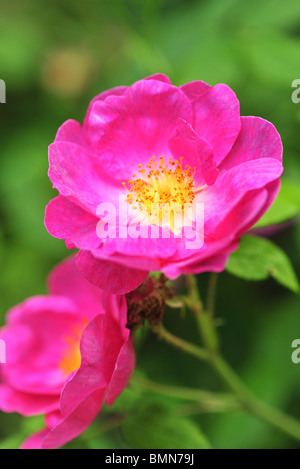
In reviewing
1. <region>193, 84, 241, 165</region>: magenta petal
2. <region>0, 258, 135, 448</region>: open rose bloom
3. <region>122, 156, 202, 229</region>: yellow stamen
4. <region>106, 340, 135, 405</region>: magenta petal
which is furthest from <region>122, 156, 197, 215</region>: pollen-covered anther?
<region>106, 340, 135, 405</region>: magenta petal

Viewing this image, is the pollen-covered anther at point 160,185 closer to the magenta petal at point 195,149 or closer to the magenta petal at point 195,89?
the magenta petal at point 195,149

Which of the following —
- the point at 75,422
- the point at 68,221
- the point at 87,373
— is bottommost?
the point at 75,422

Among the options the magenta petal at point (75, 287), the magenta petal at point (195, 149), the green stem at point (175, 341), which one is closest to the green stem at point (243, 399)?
the green stem at point (175, 341)

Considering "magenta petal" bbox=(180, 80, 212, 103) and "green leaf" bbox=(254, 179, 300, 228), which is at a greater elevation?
"magenta petal" bbox=(180, 80, 212, 103)

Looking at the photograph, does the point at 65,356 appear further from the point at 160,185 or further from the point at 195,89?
the point at 195,89

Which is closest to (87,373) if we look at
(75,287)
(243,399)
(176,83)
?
(75,287)

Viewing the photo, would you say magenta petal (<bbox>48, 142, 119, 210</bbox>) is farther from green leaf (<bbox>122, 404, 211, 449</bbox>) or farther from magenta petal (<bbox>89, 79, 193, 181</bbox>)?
green leaf (<bbox>122, 404, 211, 449</bbox>)

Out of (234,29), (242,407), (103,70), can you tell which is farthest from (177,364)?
(103,70)
